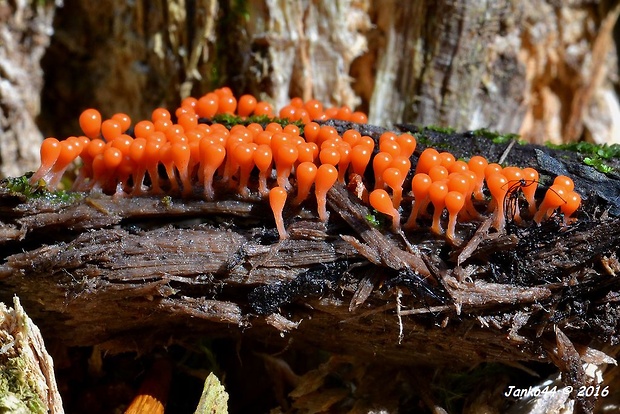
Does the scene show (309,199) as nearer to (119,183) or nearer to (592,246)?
(119,183)

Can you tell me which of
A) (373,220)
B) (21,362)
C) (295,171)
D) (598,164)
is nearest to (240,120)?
(295,171)

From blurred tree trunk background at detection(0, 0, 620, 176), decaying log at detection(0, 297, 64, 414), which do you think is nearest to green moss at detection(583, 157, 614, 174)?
blurred tree trunk background at detection(0, 0, 620, 176)

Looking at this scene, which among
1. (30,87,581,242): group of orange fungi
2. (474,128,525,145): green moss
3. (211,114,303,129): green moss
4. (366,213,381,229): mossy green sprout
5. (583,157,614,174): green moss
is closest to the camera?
(30,87,581,242): group of orange fungi

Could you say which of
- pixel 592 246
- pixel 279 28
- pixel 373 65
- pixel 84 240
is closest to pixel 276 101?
pixel 279 28

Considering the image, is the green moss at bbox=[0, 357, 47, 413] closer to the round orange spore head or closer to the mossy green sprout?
the round orange spore head

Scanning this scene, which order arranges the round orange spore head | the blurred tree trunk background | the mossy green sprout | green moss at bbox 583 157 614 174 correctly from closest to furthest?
the mossy green sprout < green moss at bbox 583 157 614 174 < the round orange spore head < the blurred tree trunk background
